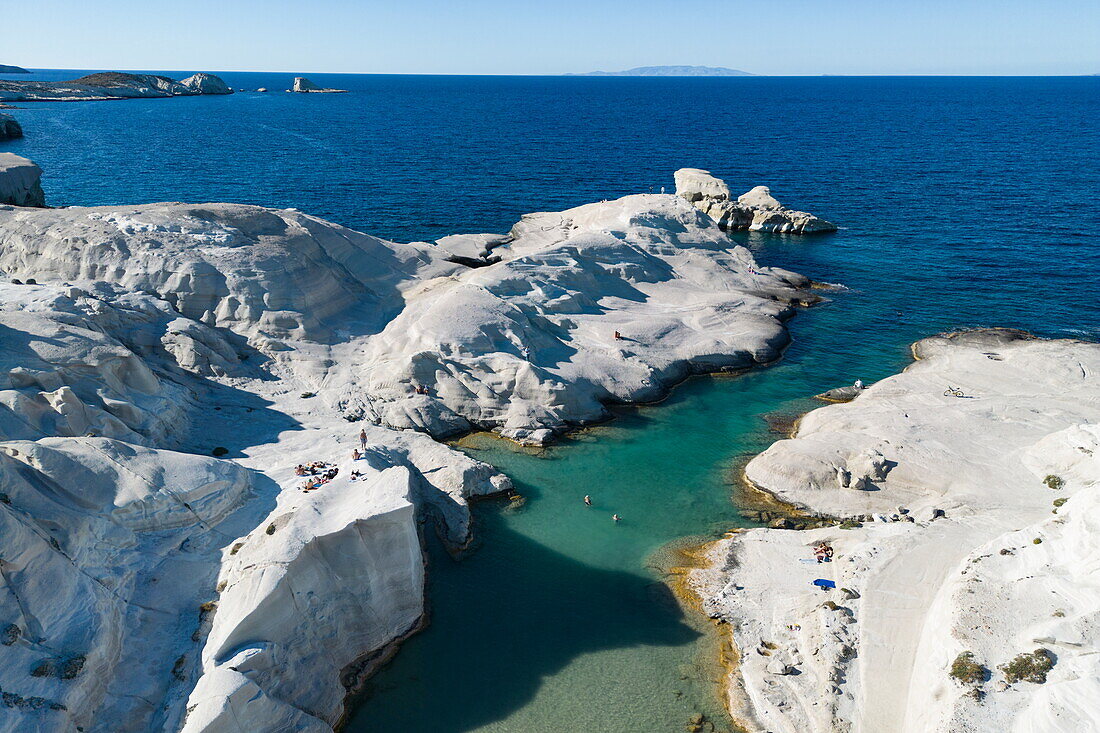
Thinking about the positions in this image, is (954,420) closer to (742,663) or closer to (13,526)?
(742,663)

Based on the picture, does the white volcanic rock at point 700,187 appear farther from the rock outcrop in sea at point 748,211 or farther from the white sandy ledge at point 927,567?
the white sandy ledge at point 927,567

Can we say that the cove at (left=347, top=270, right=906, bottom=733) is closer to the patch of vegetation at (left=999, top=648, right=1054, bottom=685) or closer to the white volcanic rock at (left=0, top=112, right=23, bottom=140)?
the patch of vegetation at (left=999, top=648, right=1054, bottom=685)

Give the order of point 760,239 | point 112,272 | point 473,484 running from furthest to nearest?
1. point 760,239
2. point 112,272
3. point 473,484

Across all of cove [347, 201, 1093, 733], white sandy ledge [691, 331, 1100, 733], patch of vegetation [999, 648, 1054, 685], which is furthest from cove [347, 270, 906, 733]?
patch of vegetation [999, 648, 1054, 685]

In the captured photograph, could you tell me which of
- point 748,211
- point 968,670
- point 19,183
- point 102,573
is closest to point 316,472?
point 102,573

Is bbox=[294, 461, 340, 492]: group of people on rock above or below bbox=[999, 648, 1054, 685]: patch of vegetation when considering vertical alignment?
above

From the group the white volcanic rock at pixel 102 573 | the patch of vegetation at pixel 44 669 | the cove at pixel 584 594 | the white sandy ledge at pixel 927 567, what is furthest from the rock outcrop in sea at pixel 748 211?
the patch of vegetation at pixel 44 669

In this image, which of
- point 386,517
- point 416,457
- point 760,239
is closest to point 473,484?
point 416,457
